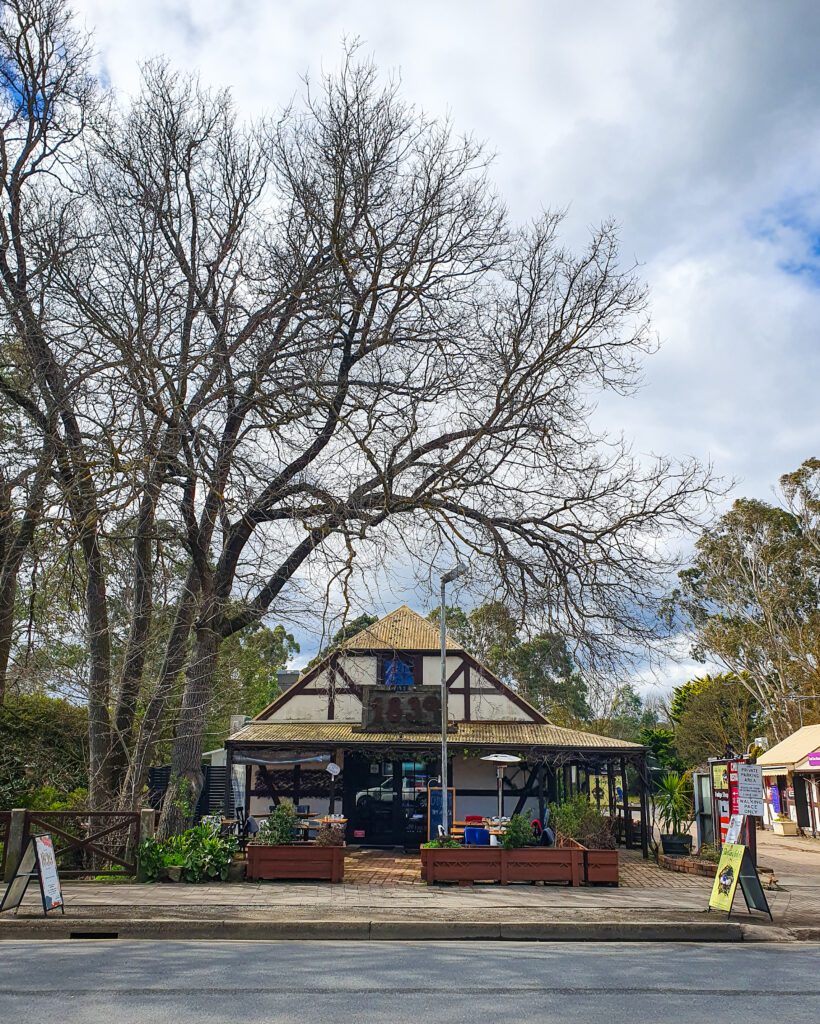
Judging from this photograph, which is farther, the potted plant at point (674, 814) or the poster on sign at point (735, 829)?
the potted plant at point (674, 814)

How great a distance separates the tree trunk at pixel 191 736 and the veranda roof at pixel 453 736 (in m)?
5.10

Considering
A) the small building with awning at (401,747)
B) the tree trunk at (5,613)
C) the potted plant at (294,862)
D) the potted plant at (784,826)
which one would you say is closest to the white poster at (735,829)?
the potted plant at (294,862)

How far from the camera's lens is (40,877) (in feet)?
34.7

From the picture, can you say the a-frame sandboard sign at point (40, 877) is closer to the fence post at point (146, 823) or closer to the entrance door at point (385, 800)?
the fence post at point (146, 823)

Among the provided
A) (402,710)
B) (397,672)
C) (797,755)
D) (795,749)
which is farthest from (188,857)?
(795,749)

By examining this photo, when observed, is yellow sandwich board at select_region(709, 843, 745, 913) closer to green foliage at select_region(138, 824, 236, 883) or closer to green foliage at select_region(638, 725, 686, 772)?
green foliage at select_region(138, 824, 236, 883)

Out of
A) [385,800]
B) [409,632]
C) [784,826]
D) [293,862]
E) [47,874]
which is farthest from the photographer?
[784,826]

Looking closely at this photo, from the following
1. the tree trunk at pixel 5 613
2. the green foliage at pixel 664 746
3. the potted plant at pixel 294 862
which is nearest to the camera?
the potted plant at pixel 294 862

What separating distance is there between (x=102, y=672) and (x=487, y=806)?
36.4 ft

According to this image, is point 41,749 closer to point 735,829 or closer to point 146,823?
point 146,823

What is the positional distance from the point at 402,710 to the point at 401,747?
35.2 inches

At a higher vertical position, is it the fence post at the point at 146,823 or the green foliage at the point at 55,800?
the green foliage at the point at 55,800

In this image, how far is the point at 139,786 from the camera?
574 inches

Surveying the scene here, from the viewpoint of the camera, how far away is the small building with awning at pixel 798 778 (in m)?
31.2
